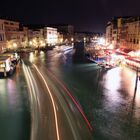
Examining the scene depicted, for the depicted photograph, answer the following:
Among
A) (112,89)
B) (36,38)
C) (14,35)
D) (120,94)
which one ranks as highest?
(14,35)

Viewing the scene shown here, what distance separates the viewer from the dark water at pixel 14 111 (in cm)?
1681

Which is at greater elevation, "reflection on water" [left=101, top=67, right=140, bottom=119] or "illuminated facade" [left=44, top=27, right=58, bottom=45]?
"illuminated facade" [left=44, top=27, right=58, bottom=45]

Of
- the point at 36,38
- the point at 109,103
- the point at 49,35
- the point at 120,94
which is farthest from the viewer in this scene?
the point at 49,35

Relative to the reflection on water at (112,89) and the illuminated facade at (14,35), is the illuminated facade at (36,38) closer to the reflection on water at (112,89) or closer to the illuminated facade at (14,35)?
the illuminated facade at (14,35)

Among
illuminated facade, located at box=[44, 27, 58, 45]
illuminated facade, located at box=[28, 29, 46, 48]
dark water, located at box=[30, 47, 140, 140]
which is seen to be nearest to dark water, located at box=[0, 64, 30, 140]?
dark water, located at box=[30, 47, 140, 140]

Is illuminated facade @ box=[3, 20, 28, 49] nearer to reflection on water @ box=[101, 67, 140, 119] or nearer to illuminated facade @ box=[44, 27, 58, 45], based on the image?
illuminated facade @ box=[44, 27, 58, 45]

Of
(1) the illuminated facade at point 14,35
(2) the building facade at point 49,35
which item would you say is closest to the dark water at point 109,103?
(1) the illuminated facade at point 14,35

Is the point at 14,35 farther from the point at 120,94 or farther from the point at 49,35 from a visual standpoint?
the point at 120,94

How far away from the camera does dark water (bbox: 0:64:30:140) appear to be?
16.8 metres

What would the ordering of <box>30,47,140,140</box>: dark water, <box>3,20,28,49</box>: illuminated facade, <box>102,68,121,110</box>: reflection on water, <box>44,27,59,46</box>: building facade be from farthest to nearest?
<box>44,27,59,46</box>: building facade < <box>3,20,28,49</box>: illuminated facade < <box>102,68,121,110</box>: reflection on water < <box>30,47,140,140</box>: dark water

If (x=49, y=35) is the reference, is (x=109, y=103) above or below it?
below

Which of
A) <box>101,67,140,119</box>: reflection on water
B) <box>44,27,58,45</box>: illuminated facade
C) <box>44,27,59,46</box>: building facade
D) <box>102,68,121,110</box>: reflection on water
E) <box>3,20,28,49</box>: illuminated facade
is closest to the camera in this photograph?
<box>101,67,140,119</box>: reflection on water

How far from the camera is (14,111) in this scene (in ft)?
69.5

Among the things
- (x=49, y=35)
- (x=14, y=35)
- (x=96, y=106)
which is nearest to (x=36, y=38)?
(x=49, y=35)
